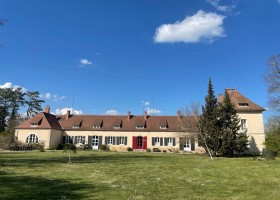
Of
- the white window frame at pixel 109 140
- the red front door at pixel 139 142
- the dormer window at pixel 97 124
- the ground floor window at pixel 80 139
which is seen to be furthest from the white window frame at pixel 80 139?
the red front door at pixel 139 142

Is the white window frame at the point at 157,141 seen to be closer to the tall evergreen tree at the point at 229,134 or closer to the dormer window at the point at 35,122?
the tall evergreen tree at the point at 229,134

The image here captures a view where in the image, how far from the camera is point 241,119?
3809cm

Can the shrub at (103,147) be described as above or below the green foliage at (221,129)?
below

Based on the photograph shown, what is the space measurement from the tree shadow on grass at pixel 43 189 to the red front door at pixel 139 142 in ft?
110

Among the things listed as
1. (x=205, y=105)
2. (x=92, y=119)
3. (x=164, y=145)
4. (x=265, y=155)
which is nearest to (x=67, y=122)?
(x=92, y=119)

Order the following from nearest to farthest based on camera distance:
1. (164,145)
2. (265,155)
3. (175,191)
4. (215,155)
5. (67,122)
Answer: (175,191) → (265,155) → (215,155) → (164,145) → (67,122)

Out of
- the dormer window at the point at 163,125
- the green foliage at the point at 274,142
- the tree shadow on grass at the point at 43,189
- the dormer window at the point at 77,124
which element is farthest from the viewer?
the dormer window at the point at 77,124

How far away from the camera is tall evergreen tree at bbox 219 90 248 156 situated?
32531 millimetres

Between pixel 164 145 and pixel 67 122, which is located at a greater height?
pixel 67 122

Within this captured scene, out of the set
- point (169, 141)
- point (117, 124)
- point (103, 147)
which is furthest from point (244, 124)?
point (103, 147)

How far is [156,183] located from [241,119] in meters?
30.1

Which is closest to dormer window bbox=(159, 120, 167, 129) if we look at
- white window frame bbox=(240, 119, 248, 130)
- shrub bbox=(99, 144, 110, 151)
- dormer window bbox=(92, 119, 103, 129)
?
shrub bbox=(99, 144, 110, 151)

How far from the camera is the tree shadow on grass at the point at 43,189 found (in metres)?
8.29

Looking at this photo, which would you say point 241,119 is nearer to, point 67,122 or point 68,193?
point 67,122
